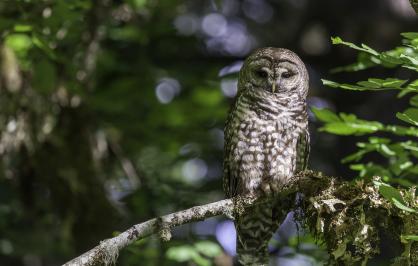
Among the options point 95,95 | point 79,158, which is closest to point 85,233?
point 79,158

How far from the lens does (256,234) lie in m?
4.48

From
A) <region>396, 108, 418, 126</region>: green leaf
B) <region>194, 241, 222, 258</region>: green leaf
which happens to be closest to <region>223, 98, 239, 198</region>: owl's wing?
<region>194, 241, 222, 258</region>: green leaf

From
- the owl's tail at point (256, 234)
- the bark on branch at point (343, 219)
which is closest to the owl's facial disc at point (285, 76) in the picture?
the owl's tail at point (256, 234)

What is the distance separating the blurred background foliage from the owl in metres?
0.41

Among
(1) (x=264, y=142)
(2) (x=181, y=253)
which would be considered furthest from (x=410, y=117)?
(2) (x=181, y=253)

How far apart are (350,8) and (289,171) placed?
257 centimetres

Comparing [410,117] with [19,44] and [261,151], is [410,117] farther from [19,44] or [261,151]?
[19,44]

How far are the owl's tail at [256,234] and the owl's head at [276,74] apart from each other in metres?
0.71

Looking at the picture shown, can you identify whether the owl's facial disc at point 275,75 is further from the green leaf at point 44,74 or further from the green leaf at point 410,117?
the green leaf at point 410,117

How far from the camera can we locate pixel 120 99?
6133 mm

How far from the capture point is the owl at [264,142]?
168 inches

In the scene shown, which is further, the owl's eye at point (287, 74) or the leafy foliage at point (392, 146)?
the owl's eye at point (287, 74)

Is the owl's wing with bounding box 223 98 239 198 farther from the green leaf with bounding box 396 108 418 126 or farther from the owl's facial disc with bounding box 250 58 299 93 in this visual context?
the green leaf with bounding box 396 108 418 126

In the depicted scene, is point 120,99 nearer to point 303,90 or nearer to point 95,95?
point 95,95
